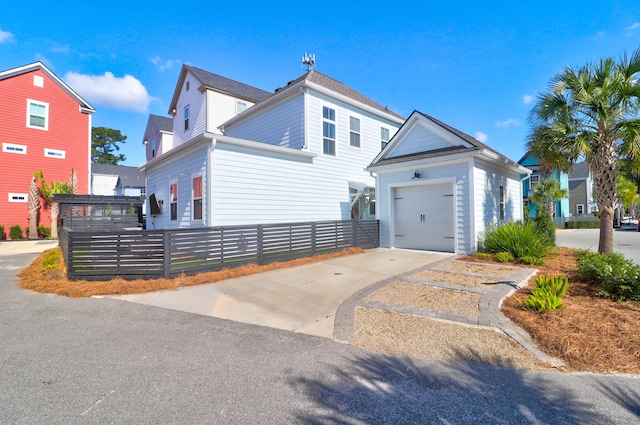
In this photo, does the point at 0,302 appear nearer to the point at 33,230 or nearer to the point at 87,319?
the point at 87,319

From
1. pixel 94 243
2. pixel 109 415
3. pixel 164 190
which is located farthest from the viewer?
pixel 164 190

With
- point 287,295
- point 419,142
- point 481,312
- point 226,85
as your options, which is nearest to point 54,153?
point 226,85

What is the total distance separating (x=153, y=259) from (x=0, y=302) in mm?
2475

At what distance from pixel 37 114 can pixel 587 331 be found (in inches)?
1029

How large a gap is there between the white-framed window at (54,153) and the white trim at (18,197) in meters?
2.71

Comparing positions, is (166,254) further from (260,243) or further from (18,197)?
(18,197)

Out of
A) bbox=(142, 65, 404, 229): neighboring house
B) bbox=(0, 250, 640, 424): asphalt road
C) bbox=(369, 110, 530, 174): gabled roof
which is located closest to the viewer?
bbox=(0, 250, 640, 424): asphalt road

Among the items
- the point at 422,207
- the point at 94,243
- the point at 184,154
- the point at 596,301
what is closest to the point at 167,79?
the point at 184,154

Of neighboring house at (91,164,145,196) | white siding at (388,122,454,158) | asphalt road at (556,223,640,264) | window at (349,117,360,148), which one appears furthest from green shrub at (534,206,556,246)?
neighboring house at (91,164,145,196)

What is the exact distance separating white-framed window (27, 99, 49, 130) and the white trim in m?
4.17

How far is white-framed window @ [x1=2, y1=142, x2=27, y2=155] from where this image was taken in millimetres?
16578

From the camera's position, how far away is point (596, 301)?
4586mm

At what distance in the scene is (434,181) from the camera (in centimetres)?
990

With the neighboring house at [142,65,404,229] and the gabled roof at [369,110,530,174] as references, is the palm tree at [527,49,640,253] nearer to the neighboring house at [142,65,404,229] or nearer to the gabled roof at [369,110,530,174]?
the gabled roof at [369,110,530,174]
